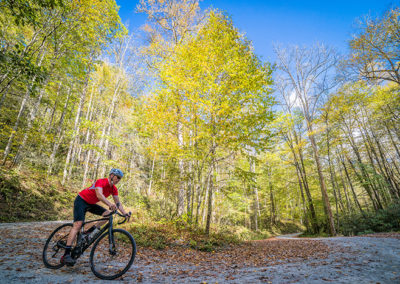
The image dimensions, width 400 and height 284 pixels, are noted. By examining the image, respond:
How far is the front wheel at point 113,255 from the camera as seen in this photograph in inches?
119

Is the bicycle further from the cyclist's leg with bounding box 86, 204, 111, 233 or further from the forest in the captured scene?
the forest

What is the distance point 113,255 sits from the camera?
126 inches

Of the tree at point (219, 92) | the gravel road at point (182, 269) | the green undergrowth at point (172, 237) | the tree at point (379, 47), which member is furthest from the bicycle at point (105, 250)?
the tree at point (379, 47)

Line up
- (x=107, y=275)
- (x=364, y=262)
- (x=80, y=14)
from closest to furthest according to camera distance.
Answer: (x=107, y=275), (x=364, y=262), (x=80, y=14)

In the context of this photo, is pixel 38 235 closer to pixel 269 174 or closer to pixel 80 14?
pixel 80 14

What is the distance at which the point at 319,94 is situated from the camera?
13.1 meters

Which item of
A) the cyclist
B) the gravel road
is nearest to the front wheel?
the gravel road

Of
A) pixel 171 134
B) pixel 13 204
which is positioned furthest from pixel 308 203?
pixel 13 204

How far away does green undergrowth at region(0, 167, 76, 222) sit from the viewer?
7.79 metres

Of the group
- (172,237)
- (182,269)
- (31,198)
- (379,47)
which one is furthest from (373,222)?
(31,198)

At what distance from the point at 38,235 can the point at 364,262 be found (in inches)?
353

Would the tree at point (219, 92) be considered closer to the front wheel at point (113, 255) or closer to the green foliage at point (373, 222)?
the front wheel at point (113, 255)

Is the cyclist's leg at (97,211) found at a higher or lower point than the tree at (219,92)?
lower

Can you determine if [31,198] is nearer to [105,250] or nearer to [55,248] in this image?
[55,248]
